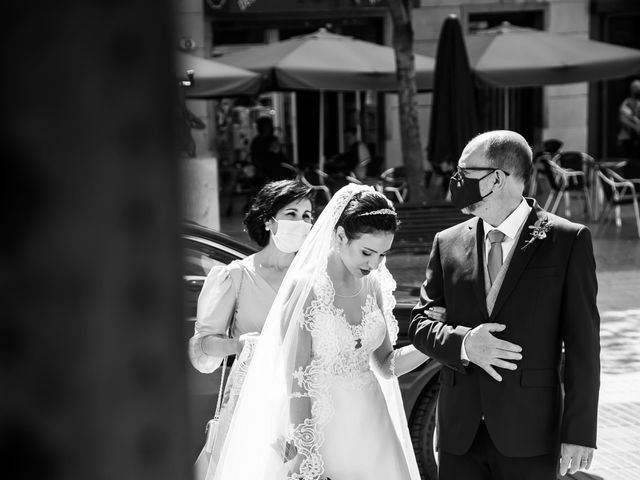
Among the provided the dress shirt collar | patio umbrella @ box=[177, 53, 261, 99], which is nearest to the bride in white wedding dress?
the dress shirt collar

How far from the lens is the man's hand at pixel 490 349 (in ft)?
10.7

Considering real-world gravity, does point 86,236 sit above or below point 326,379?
above

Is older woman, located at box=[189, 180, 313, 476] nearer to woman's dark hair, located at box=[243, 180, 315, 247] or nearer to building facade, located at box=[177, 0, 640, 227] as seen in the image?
woman's dark hair, located at box=[243, 180, 315, 247]

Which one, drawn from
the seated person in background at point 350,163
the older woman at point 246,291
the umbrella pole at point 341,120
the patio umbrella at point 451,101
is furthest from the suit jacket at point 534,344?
the umbrella pole at point 341,120

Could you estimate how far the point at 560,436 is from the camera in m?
3.34

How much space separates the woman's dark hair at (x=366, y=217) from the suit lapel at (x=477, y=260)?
1.11 ft

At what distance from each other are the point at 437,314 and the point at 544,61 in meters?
12.2

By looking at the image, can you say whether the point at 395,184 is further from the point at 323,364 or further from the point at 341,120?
the point at 323,364

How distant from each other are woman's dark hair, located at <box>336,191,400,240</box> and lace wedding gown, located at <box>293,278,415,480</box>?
0.75 ft

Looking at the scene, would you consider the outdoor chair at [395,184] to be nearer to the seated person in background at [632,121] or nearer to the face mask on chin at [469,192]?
the seated person in background at [632,121]

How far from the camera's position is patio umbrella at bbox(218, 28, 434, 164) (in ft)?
47.5

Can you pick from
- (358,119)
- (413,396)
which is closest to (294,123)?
(358,119)

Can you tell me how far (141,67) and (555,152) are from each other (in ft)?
58.7

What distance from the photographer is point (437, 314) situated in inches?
141
